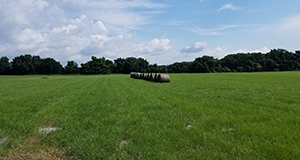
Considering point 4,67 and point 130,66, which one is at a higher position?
point 4,67

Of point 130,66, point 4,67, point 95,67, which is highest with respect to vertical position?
point 4,67

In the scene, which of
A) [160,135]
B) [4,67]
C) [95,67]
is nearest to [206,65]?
[95,67]

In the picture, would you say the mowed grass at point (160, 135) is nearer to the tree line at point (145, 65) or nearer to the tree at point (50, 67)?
the tree line at point (145, 65)

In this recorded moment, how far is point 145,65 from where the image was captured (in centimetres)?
10538

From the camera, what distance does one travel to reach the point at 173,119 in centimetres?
547

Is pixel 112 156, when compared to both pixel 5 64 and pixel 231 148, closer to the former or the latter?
pixel 231 148

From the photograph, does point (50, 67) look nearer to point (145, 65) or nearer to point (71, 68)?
point (71, 68)

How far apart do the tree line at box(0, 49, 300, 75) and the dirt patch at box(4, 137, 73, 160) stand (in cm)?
8949

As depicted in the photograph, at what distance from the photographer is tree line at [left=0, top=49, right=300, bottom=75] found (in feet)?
292

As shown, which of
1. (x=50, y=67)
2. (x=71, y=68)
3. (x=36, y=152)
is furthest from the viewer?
(x=71, y=68)

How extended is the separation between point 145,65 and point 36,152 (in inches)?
4020

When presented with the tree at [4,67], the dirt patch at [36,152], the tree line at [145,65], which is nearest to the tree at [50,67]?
the tree line at [145,65]

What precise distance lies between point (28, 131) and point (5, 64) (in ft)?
353

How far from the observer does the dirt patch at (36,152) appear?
11.6 ft
